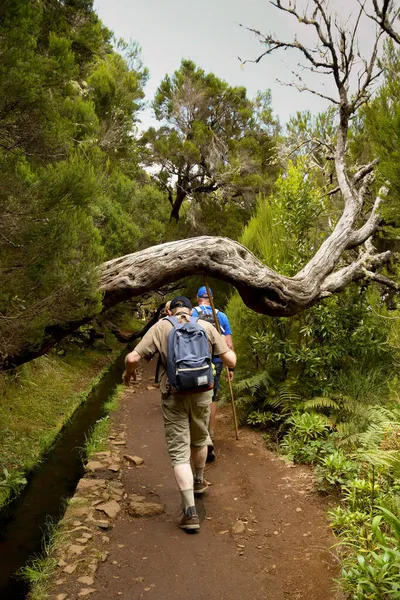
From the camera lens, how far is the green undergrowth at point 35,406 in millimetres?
6055

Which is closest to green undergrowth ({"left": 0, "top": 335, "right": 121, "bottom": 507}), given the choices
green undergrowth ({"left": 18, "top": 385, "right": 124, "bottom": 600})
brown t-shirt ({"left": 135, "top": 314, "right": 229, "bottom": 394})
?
green undergrowth ({"left": 18, "top": 385, "right": 124, "bottom": 600})

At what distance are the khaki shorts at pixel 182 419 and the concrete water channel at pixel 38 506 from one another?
58.5 inches

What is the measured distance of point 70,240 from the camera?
428 centimetres

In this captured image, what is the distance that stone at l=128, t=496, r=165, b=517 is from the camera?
14.4ft

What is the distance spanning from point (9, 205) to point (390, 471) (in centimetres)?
429

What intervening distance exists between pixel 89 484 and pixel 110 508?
667 mm

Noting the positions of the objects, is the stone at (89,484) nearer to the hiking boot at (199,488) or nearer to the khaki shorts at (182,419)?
the hiking boot at (199,488)

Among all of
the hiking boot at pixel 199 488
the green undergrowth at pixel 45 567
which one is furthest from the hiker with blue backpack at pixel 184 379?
the green undergrowth at pixel 45 567

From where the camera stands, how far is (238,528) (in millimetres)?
4129

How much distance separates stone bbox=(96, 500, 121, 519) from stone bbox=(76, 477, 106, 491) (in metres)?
0.46

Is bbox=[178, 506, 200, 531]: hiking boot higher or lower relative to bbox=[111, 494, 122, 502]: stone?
higher

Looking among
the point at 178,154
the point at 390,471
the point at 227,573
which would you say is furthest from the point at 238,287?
the point at 178,154

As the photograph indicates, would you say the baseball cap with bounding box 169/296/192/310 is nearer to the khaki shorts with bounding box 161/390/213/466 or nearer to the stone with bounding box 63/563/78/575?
the khaki shorts with bounding box 161/390/213/466

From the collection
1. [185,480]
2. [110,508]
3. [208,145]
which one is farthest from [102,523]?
[208,145]
